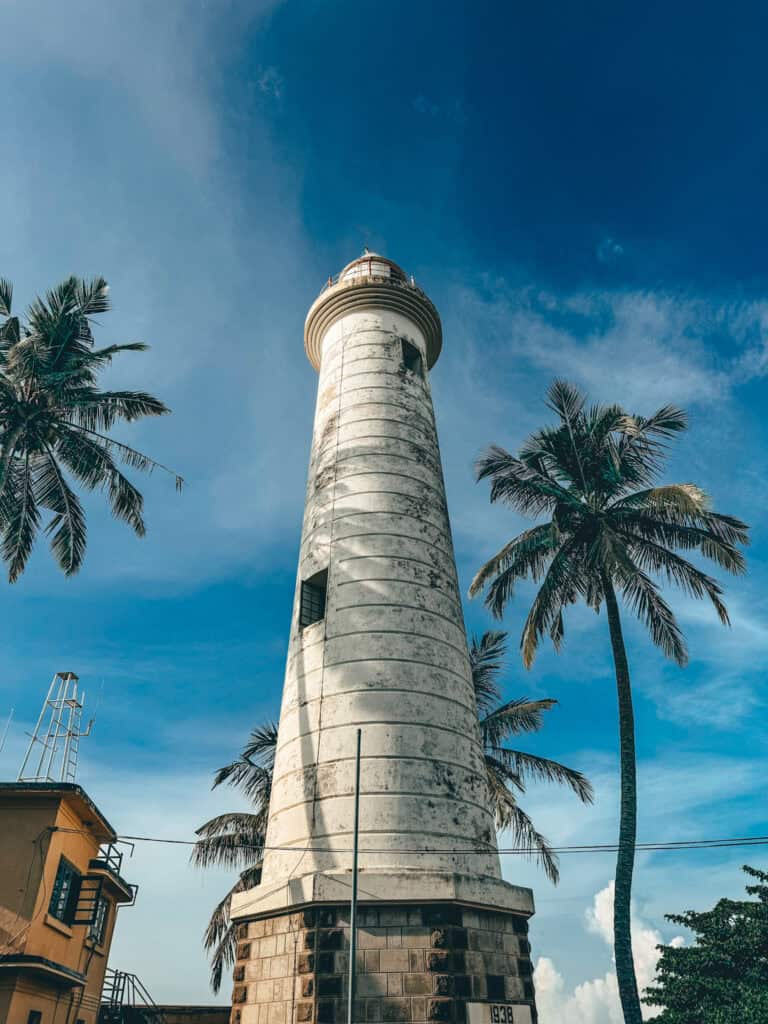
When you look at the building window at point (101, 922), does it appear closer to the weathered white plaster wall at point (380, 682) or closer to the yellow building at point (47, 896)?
the yellow building at point (47, 896)

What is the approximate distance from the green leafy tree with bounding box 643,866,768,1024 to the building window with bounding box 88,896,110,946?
50.9 feet

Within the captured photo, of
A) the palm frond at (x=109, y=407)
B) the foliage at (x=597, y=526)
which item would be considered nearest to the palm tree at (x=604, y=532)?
the foliage at (x=597, y=526)

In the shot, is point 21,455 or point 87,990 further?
point 87,990

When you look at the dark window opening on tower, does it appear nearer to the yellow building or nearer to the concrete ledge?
the concrete ledge

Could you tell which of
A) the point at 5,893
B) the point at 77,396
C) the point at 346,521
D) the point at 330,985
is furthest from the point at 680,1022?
the point at 77,396

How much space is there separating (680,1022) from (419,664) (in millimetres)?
12384

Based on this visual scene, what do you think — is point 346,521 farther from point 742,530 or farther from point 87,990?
point 87,990

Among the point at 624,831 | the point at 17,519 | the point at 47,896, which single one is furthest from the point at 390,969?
the point at 17,519

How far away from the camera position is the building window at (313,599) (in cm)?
1564

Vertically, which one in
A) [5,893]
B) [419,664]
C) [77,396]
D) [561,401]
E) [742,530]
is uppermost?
[561,401]

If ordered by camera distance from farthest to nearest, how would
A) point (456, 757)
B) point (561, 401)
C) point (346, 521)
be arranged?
point (561, 401), point (346, 521), point (456, 757)

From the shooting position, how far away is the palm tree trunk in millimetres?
15680

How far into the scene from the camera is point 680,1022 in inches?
715

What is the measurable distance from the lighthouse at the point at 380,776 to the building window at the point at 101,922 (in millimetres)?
11895
